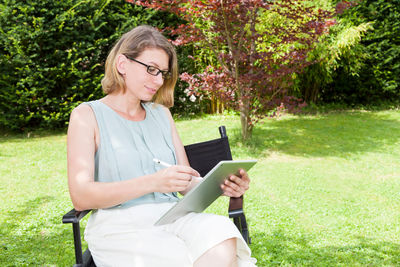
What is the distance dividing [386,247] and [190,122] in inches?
242

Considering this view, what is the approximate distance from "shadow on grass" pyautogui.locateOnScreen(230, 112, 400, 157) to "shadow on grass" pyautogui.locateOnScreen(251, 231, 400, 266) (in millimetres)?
2954

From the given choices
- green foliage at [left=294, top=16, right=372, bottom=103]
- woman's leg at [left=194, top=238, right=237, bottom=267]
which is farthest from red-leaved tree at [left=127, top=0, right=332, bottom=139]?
Result: woman's leg at [left=194, top=238, right=237, bottom=267]

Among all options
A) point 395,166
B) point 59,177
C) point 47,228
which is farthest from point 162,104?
point 395,166

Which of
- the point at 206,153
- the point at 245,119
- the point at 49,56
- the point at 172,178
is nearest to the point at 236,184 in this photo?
the point at 172,178

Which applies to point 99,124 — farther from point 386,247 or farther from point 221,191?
point 386,247

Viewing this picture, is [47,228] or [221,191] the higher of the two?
[221,191]

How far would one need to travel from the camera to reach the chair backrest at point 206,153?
241 centimetres

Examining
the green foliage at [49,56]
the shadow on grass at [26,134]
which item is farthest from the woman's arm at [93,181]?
the shadow on grass at [26,134]

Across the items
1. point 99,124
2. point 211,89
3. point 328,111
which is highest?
point 99,124

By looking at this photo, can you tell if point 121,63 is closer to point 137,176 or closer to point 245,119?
point 137,176

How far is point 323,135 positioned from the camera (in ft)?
25.2

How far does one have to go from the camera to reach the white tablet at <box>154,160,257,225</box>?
1.50 meters

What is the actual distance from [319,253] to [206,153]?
1.46 meters

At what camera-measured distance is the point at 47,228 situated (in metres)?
3.72
